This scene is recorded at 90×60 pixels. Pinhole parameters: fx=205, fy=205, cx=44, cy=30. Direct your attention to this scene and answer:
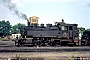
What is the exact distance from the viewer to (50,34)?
30.9 metres

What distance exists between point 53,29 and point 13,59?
17946mm

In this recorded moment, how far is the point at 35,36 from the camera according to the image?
30.3 meters

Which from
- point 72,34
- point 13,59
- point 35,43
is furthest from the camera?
point 72,34

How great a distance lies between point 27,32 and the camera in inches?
1208

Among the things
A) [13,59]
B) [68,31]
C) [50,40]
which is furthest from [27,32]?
[13,59]

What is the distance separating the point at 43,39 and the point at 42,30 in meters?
1.45

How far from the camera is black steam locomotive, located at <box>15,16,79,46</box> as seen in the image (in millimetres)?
30236

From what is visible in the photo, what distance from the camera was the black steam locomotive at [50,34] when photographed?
3024 centimetres

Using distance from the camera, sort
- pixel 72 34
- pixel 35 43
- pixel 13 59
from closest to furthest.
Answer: pixel 13 59
pixel 35 43
pixel 72 34

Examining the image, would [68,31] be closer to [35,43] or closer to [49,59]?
[35,43]

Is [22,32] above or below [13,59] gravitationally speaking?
above

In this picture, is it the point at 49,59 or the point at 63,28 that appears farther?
the point at 63,28

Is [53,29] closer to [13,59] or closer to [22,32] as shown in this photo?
[22,32]

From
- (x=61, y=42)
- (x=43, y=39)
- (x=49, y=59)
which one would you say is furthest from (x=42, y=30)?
(x=49, y=59)
